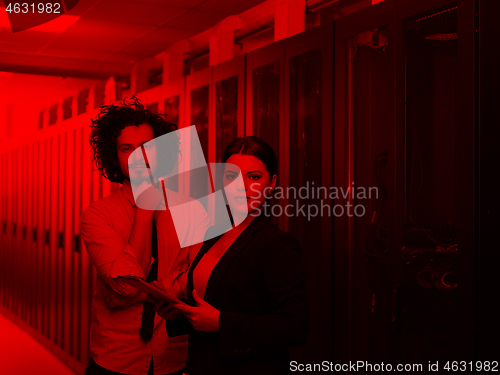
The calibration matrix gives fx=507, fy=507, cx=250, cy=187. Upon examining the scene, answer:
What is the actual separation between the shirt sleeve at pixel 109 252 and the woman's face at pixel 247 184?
16.1 inches

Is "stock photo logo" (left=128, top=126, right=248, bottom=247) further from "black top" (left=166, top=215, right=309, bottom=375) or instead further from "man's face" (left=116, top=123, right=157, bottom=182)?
"black top" (left=166, top=215, right=309, bottom=375)

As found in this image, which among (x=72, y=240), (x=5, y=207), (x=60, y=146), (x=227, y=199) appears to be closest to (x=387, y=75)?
(x=227, y=199)

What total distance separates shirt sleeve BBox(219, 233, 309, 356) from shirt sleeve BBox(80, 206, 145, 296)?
45 centimetres

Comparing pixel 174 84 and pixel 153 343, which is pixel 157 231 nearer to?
pixel 153 343

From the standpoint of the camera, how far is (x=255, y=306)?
129 cm

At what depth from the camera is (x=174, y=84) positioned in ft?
10.7

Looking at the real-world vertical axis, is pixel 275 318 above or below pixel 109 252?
below

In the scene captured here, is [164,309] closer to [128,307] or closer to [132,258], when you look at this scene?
[132,258]

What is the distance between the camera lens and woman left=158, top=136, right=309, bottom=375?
1.23 metres

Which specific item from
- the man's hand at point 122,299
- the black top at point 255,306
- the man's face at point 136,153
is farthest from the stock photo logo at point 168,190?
the man's hand at point 122,299

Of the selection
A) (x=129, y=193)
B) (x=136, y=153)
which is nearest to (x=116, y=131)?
(x=136, y=153)

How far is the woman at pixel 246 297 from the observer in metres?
1.23
